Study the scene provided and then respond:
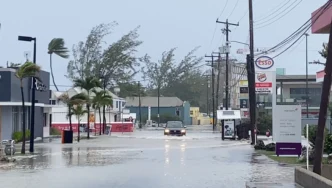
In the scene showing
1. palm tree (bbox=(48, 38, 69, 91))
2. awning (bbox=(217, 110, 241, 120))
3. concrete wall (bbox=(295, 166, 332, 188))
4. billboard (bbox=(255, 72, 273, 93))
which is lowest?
Answer: concrete wall (bbox=(295, 166, 332, 188))

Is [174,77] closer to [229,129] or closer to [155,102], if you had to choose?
[155,102]

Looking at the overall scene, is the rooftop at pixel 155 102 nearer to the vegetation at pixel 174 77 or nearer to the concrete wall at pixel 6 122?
the vegetation at pixel 174 77

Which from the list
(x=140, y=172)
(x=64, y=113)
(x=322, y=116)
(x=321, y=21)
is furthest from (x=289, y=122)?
(x=64, y=113)

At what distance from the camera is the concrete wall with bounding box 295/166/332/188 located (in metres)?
13.9

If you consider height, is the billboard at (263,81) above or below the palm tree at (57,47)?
below

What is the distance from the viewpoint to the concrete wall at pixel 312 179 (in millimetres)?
13887

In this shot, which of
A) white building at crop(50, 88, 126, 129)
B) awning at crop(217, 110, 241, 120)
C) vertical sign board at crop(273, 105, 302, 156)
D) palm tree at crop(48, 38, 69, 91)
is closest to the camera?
vertical sign board at crop(273, 105, 302, 156)

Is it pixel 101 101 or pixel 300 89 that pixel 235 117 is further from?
pixel 300 89

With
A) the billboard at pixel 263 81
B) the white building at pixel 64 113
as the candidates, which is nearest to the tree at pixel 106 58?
the white building at pixel 64 113

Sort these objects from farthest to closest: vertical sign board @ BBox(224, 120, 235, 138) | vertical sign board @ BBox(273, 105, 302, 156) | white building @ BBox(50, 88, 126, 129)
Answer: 1. white building @ BBox(50, 88, 126, 129)
2. vertical sign board @ BBox(224, 120, 235, 138)
3. vertical sign board @ BBox(273, 105, 302, 156)

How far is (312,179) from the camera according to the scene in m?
15.2

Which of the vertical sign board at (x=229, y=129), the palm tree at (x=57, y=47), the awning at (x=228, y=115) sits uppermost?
the palm tree at (x=57, y=47)

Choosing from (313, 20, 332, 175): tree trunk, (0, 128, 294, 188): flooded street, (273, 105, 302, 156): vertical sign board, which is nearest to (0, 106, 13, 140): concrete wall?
(0, 128, 294, 188): flooded street

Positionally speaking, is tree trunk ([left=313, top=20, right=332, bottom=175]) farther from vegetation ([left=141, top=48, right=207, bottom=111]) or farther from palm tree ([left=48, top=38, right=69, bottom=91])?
vegetation ([left=141, top=48, right=207, bottom=111])
